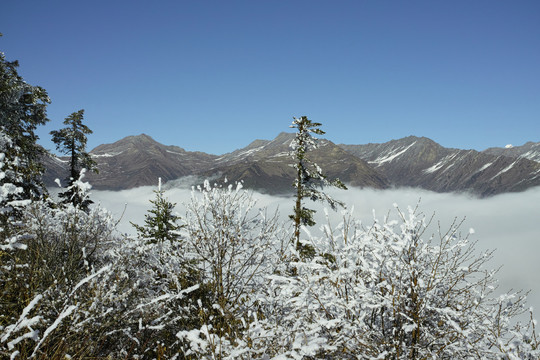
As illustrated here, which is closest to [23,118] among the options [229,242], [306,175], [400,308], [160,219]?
[160,219]

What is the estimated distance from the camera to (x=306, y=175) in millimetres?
18875

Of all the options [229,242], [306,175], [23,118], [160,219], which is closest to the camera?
[229,242]

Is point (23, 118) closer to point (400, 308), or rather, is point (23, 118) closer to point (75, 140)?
point (75, 140)

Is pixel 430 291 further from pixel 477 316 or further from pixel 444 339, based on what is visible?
pixel 477 316

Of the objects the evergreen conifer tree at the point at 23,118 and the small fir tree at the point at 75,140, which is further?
the small fir tree at the point at 75,140

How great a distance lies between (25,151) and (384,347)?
1724 centimetres

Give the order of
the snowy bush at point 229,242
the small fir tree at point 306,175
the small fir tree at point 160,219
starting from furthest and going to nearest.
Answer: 1. the small fir tree at point 160,219
2. the small fir tree at point 306,175
3. the snowy bush at point 229,242

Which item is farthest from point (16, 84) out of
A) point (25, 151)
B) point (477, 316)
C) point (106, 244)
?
point (477, 316)

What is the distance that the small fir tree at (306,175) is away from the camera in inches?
721

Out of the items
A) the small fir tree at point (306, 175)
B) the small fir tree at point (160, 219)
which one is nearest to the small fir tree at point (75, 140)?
the small fir tree at point (160, 219)

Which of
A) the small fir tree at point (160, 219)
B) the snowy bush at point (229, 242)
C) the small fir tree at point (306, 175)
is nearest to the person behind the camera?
the snowy bush at point (229, 242)

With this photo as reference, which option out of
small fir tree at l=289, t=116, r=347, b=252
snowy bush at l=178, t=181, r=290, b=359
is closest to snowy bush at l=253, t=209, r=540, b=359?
snowy bush at l=178, t=181, r=290, b=359

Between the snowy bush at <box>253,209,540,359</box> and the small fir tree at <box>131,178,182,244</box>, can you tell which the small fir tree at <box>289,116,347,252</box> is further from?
the snowy bush at <box>253,209,540,359</box>

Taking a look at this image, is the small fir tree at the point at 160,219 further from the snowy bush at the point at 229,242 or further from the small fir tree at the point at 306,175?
the snowy bush at the point at 229,242
